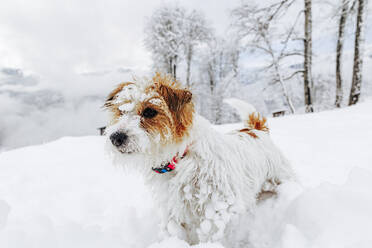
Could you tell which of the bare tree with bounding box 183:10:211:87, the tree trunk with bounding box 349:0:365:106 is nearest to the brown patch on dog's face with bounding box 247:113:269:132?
the tree trunk with bounding box 349:0:365:106

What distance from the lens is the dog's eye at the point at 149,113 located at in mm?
1943

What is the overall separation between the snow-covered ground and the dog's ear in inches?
35.7

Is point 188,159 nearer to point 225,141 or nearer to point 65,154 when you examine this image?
point 225,141

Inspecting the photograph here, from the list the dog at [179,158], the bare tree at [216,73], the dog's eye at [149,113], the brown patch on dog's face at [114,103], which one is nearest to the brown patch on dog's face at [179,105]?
the dog at [179,158]

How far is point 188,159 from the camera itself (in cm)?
196

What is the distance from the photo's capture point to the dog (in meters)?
1.83

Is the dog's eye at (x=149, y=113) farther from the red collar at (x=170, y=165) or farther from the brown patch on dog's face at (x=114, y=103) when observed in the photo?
the red collar at (x=170, y=165)

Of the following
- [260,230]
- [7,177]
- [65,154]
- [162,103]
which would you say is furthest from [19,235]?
[65,154]

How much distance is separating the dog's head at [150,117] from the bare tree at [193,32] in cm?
1905

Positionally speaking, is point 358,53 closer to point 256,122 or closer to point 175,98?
point 256,122

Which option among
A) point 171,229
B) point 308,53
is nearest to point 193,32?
point 308,53

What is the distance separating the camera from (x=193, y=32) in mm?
20469

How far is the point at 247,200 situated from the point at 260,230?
31 centimetres

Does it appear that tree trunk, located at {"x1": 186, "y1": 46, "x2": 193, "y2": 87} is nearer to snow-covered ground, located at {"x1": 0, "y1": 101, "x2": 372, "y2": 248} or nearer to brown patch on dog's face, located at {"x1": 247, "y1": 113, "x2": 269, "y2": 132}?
snow-covered ground, located at {"x1": 0, "y1": 101, "x2": 372, "y2": 248}
